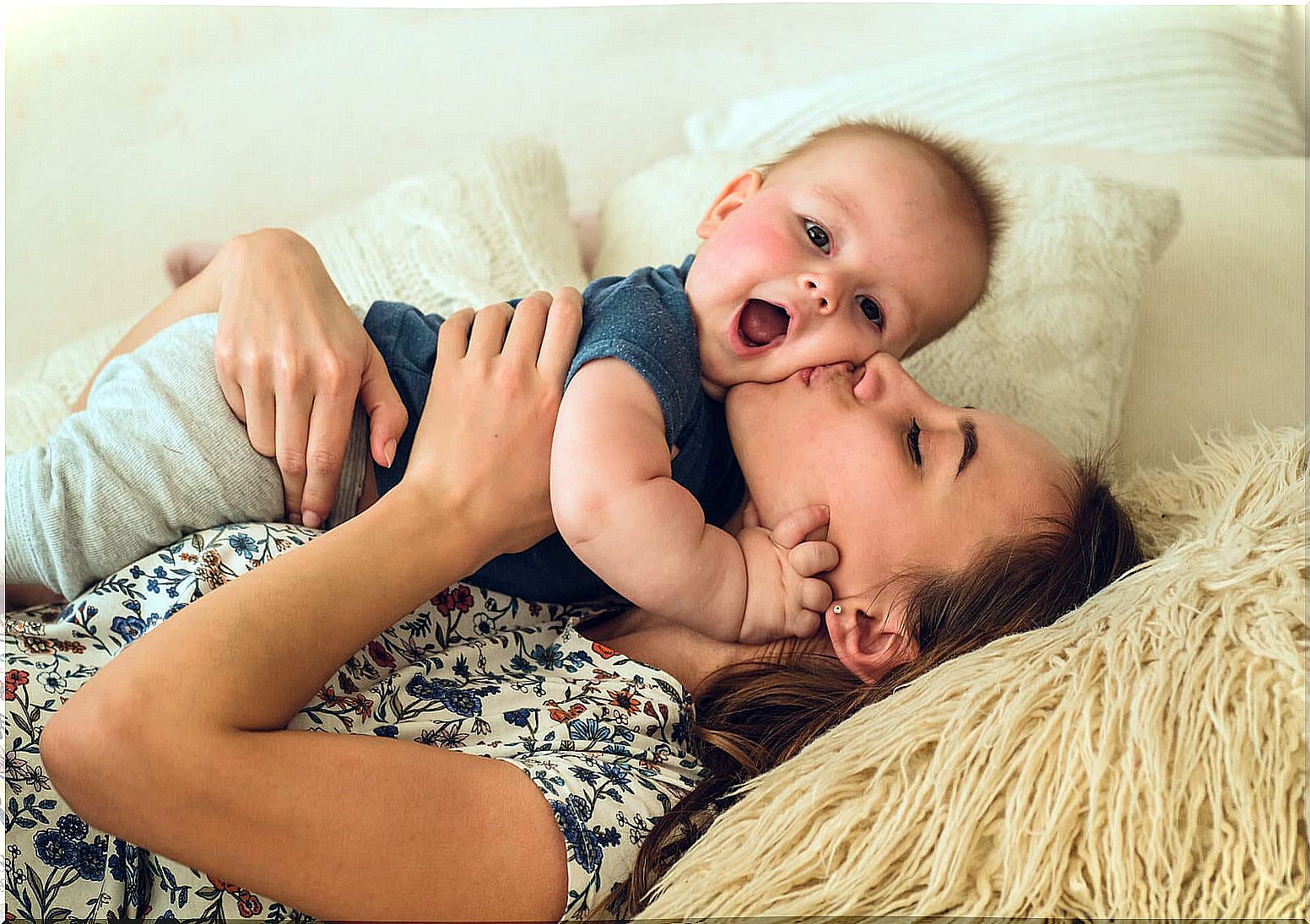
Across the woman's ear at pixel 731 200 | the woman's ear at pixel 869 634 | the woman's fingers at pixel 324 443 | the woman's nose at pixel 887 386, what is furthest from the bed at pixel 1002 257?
the woman's fingers at pixel 324 443

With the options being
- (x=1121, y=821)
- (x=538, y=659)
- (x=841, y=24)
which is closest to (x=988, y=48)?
(x=841, y=24)

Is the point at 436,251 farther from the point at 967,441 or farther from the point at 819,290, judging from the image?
the point at 967,441

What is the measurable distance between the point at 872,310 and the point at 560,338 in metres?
0.30

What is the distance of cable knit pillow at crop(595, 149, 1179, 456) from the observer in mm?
1334

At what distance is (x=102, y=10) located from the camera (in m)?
2.11

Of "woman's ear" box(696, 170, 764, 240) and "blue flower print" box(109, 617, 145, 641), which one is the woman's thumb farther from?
"woman's ear" box(696, 170, 764, 240)

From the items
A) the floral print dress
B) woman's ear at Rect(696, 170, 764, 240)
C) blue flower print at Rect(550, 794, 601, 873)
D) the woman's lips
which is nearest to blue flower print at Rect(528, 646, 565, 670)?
the floral print dress

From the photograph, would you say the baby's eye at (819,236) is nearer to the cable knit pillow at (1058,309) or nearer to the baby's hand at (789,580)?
the baby's hand at (789,580)

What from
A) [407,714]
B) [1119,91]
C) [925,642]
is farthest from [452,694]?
[1119,91]

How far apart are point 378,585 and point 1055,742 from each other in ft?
1.69

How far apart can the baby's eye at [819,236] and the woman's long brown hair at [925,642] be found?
1.05 ft

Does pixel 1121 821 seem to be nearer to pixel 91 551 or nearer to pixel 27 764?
pixel 27 764

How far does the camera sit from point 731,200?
3.75ft

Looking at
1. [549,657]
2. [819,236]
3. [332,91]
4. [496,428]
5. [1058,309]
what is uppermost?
[332,91]
